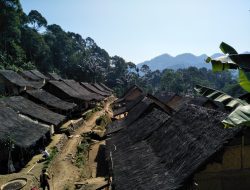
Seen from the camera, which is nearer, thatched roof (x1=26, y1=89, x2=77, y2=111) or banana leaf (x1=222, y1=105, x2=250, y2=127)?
banana leaf (x1=222, y1=105, x2=250, y2=127)

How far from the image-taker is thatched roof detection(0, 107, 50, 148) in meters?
19.9

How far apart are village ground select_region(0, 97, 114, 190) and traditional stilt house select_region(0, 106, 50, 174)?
747 mm

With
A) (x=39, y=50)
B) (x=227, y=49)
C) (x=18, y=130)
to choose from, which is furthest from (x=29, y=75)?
(x=227, y=49)

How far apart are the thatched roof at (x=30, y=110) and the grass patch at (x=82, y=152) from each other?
3.22 meters

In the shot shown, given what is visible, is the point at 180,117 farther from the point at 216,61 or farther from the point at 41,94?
the point at 41,94

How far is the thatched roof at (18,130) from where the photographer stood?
19891 mm

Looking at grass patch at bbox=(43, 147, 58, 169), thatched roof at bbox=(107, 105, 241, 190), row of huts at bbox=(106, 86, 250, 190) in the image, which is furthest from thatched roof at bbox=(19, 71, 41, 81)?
row of huts at bbox=(106, 86, 250, 190)

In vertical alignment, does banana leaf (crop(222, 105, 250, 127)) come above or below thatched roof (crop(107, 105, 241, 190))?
above

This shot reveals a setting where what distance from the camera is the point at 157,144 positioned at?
14461 mm

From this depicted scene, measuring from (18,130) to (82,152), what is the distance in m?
6.37

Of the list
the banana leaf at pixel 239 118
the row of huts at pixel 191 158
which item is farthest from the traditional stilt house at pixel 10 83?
the banana leaf at pixel 239 118

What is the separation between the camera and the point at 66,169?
846 inches

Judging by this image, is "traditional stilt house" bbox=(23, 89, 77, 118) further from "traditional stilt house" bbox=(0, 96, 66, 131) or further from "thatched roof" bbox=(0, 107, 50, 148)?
"thatched roof" bbox=(0, 107, 50, 148)

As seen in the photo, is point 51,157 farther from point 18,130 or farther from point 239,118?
point 239,118
